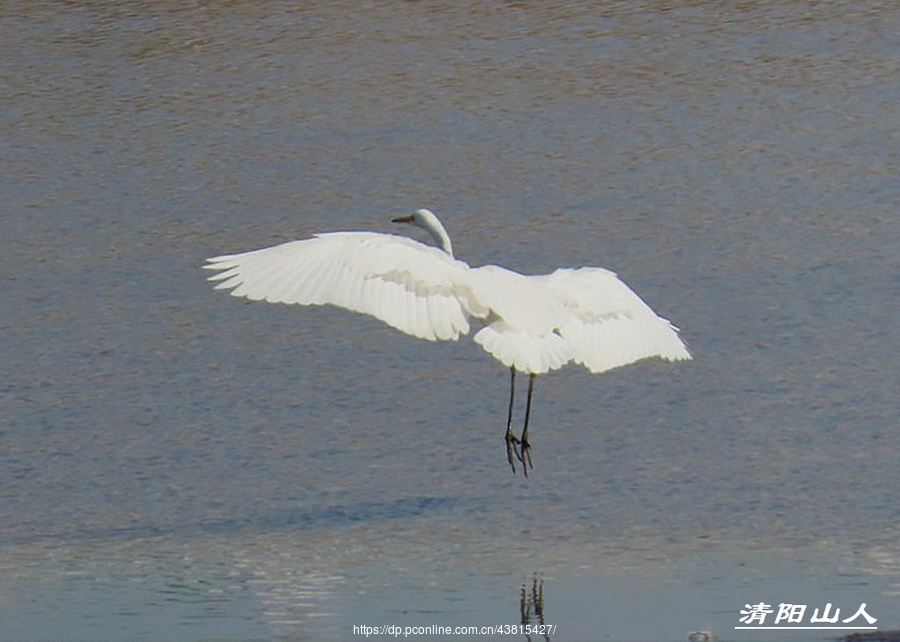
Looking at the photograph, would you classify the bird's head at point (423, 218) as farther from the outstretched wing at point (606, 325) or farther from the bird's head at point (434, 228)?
the outstretched wing at point (606, 325)

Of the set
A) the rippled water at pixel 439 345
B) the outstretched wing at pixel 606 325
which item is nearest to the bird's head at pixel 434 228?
the rippled water at pixel 439 345

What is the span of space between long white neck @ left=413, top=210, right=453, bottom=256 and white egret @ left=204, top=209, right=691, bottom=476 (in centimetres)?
83

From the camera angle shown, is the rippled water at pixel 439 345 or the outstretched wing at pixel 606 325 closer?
the rippled water at pixel 439 345

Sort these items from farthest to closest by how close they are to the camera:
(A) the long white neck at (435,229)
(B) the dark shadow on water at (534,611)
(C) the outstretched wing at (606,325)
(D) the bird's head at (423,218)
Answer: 1. (D) the bird's head at (423,218)
2. (A) the long white neck at (435,229)
3. (C) the outstretched wing at (606,325)
4. (B) the dark shadow on water at (534,611)

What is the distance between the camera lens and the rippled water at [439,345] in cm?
591

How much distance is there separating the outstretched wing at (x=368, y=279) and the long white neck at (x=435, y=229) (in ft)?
3.09

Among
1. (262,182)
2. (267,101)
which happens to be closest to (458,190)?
(262,182)

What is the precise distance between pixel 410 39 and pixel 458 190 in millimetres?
2853

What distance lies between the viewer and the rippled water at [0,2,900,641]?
19.4ft

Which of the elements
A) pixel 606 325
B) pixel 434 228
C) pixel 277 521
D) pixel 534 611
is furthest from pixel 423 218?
pixel 534 611

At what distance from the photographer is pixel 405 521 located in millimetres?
6414

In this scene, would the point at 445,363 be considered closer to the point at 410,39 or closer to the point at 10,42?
the point at 410,39

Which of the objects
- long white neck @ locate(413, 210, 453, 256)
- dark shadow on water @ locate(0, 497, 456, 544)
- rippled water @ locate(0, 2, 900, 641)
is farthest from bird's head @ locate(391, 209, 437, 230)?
dark shadow on water @ locate(0, 497, 456, 544)

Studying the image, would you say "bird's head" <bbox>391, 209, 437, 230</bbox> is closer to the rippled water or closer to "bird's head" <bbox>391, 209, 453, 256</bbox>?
"bird's head" <bbox>391, 209, 453, 256</bbox>
